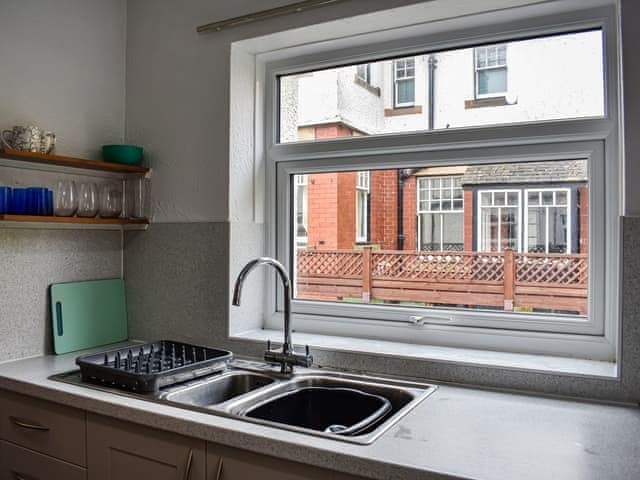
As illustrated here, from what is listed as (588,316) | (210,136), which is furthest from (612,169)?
(210,136)

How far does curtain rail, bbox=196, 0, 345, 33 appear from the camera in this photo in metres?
1.92

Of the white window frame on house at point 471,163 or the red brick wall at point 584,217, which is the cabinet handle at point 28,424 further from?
the red brick wall at point 584,217

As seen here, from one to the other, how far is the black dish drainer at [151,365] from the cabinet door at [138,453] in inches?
4.8

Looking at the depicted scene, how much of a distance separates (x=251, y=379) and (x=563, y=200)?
1187 millimetres

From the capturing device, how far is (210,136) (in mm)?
2172

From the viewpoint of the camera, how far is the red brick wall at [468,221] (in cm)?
193

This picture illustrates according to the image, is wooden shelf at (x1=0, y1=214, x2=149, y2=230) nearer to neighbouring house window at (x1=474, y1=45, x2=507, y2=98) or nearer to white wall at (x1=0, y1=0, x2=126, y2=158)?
white wall at (x1=0, y1=0, x2=126, y2=158)

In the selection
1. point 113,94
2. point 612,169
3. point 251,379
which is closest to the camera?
point 612,169

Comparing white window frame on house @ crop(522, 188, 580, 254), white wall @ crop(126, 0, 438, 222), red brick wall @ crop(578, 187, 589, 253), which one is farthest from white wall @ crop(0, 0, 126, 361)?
red brick wall @ crop(578, 187, 589, 253)

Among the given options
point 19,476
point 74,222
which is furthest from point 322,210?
point 19,476

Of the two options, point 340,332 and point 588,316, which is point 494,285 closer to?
point 588,316

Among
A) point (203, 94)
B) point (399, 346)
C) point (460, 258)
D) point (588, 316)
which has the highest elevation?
point (203, 94)

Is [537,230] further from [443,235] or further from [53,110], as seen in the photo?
[53,110]

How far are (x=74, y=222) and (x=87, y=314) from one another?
413 millimetres
